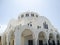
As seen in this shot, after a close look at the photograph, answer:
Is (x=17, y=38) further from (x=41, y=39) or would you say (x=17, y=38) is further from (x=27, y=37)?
(x=41, y=39)

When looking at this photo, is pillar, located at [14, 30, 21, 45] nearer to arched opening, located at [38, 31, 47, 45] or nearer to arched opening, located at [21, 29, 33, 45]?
arched opening, located at [21, 29, 33, 45]

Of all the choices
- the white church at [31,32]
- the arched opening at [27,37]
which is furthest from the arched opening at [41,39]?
the arched opening at [27,37]

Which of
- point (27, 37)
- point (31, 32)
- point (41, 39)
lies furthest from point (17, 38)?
point (41, 39)

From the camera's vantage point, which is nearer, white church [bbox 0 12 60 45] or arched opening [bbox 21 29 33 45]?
white church [bbox 0 12 60 45]

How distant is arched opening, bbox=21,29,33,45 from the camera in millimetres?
24473

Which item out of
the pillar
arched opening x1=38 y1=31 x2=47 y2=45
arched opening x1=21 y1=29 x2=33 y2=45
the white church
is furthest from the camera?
arched opening x1=38 y1=31 x2=47 y2=45

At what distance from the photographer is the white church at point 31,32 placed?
23.0 metres

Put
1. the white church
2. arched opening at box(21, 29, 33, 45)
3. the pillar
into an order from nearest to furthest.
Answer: the pillar, the white church, arched opening at box(21, 29, 33, 45)

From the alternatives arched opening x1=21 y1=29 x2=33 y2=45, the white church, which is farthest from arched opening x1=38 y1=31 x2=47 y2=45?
arched opening x1=21 y1=29 x2=33 y2=45

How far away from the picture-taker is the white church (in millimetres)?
23031

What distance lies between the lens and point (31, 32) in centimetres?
2350

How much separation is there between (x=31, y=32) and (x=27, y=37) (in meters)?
2.36

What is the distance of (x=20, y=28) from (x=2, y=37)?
7.58 m

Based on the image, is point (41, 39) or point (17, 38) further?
point (41, 39)
